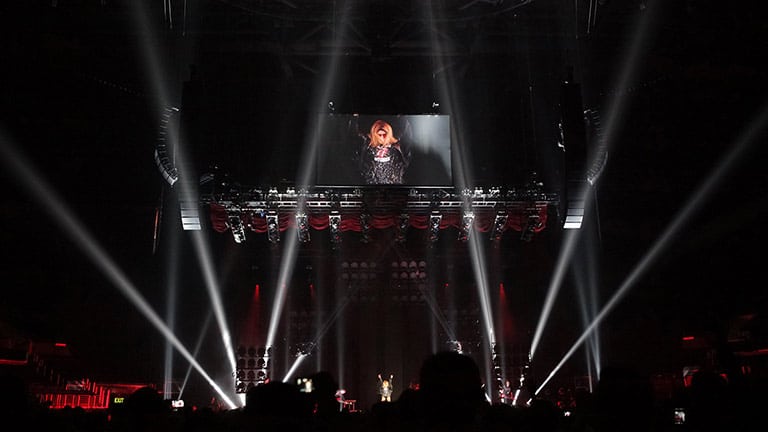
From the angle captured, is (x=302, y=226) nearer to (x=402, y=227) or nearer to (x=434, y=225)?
(x=402, y=227)

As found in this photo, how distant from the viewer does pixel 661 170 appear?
48.8ft

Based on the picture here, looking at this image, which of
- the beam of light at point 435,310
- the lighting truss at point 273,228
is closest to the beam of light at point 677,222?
the beam of light at point 435,310

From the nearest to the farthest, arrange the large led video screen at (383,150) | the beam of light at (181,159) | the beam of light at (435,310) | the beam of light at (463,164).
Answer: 1. the beam of light at (181,159)
2. the large led video screen at (383,150)
3. the beam of light at (463,164)
4. the beam of light at (435,310)

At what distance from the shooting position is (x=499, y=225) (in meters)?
15.0

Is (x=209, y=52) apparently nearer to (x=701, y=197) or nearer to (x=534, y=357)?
(x=534, y=357)

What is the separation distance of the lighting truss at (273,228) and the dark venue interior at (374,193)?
0.05 m

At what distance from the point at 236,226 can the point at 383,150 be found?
378 cm

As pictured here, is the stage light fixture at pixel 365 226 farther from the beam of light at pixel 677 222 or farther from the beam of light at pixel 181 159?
the beam of light at pixel 677 222

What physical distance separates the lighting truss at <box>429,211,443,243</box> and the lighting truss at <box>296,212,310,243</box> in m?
2.84

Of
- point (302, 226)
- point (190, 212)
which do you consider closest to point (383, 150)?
point (302, 226)

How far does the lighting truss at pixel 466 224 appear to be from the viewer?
14.3m

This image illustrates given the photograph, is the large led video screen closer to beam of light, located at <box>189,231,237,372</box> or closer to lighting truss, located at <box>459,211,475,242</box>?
lighting truss, located at <box>459,211,475,242</box>

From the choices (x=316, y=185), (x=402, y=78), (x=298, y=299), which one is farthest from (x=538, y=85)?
(x=298, y=299)

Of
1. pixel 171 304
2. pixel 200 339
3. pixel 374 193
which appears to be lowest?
pixel 200 339
